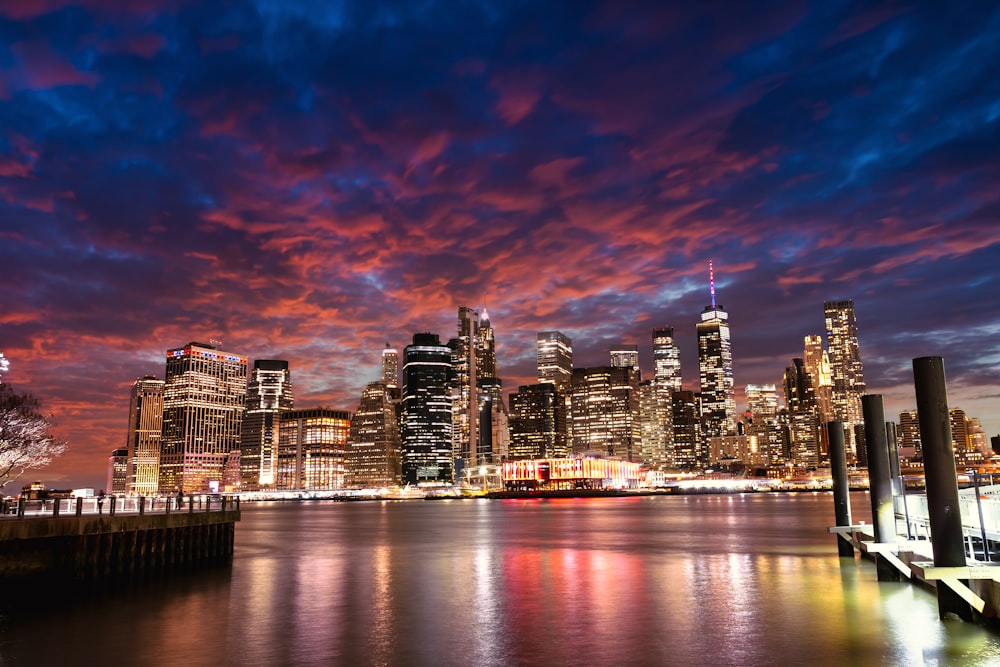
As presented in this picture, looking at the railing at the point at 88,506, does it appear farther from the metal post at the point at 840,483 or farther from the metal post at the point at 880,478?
the metal post at the point at 840,483

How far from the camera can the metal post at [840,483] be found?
47375 millimetres

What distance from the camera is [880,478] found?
36875 mm

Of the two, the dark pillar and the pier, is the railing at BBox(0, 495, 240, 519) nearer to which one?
the pier

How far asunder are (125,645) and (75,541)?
14.1m

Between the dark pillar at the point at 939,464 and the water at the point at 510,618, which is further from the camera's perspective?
the water at the point at 510,618

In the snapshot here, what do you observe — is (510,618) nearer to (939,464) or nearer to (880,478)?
(939,464)

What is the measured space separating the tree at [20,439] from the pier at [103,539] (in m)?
10.2

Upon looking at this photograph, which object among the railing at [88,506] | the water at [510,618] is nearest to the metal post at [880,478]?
the water at [510,618]

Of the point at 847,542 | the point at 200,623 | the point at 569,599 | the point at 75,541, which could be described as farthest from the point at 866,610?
the point at 75,541

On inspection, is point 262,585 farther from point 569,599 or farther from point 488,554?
point 488,554

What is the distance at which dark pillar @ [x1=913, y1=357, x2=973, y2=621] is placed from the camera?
76.5ft

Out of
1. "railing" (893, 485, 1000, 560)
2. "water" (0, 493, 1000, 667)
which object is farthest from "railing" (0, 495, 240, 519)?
"railing" (893, 485, 1000, 560)

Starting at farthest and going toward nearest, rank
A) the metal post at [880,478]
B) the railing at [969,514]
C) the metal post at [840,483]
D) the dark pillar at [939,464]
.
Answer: the metal post at [840,483] → the metal post at [880,478] → the railing at [969,514] → the dark pillar at [939,464]

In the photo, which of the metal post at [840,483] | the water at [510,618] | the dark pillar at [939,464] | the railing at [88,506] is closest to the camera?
the dark pillar at [939,464]
